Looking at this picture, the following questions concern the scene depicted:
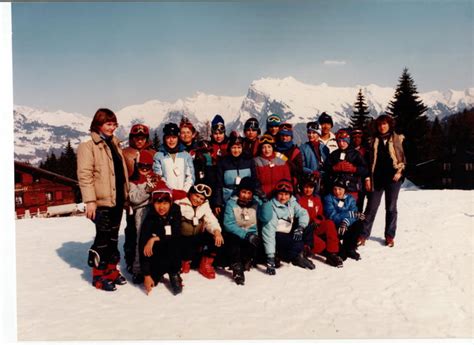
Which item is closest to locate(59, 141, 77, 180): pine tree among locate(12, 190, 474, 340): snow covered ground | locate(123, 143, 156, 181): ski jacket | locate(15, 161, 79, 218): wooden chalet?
locate(15, 161, 79, 218): wooden chalet

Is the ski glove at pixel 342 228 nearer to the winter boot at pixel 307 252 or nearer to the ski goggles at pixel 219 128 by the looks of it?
the winter boot at pixel 307 252

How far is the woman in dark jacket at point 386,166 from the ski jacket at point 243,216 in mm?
2112

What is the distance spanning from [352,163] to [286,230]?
1.66 metres

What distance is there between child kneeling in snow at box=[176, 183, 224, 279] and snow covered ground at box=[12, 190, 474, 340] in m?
0.31

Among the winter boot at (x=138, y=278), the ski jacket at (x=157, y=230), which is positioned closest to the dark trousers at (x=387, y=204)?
the ski jacket at (x=157, y=230)

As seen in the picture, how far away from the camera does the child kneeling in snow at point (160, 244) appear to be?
4527mm

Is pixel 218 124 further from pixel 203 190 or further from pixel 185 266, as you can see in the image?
pixel 185 266

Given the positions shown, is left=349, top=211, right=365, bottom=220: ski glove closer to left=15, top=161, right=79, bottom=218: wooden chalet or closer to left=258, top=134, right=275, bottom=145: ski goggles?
left=258, top=134, right=275, bottom=145: ski goggles

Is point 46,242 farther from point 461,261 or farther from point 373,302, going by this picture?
point 461,261

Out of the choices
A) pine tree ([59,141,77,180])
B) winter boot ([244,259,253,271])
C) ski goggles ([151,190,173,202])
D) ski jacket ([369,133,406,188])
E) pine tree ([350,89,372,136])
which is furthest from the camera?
pine tree ([59,141,77,180])

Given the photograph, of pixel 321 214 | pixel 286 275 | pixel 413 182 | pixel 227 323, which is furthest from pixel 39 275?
pixel 413 182

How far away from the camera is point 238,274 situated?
4.85 meters

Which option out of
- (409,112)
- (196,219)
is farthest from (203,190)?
(409,112)

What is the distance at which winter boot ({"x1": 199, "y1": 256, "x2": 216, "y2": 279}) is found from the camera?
197 inches
